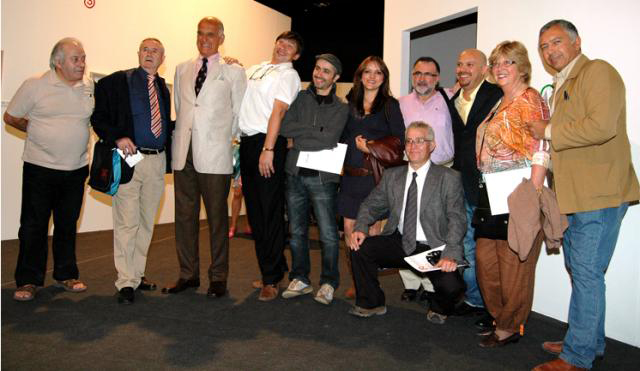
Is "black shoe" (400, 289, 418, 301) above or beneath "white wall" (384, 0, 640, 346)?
beneath

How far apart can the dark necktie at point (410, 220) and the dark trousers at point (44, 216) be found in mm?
2323

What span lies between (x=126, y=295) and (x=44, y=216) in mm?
813

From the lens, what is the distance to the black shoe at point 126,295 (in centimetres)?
328

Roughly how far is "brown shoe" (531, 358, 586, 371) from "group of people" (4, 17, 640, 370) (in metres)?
0.32

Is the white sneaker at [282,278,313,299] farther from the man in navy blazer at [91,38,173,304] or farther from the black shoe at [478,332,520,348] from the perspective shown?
the black shoe at [478,332,520,348]

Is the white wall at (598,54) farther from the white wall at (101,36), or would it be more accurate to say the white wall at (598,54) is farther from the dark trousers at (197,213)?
the white wall at (101,36)

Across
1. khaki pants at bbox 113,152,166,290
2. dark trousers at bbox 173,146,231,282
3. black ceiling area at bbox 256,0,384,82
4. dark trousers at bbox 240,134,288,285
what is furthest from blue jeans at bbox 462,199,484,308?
black ceiling area at bbox 256,0,384,82

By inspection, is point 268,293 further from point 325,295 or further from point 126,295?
point 126,295

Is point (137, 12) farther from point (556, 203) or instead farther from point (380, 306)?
point (556, 203)

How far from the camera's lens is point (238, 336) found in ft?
9.00

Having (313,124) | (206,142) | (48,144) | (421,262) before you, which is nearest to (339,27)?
(313,124)

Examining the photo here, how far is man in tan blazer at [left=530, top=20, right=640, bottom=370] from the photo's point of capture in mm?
2180

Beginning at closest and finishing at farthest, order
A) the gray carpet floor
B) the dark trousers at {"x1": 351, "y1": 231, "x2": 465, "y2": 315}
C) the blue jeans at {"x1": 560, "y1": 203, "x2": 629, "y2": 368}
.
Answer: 1. the blue jeans at {"x1": 560, "y1": 203, "x2": 629, "y2": 368}
2. the gray carpet floor
3. the dark trousers at {"x1": 351, "y1": 231, "x2": 465, "y2": 315}

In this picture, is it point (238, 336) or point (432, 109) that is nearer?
point (238, 336)
